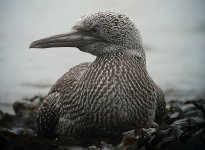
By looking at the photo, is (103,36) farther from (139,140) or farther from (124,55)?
(139,140)

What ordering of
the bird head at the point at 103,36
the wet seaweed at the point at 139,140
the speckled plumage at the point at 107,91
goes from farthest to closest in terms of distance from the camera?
the bird head at the point at 103,36 → the speckled plumage at the point at 107,91 → the wet seaweed at the point at 139,140

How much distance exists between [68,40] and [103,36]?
1.31 feet

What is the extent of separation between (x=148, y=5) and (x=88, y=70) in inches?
422

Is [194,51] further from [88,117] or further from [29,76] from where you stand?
[88,117]

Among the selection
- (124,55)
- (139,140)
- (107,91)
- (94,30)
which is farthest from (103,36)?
(139,140)

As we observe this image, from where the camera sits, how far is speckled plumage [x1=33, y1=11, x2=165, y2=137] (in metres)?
7.16

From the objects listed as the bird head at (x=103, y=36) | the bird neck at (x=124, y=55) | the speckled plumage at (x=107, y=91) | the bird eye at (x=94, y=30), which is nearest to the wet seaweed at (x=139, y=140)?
the speckled plumage at (x=107, y=91)

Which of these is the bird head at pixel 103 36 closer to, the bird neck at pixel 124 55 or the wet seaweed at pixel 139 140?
the bird neck at pixel 124 55

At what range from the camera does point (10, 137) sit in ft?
22.6

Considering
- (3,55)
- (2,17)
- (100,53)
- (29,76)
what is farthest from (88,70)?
(2,17)

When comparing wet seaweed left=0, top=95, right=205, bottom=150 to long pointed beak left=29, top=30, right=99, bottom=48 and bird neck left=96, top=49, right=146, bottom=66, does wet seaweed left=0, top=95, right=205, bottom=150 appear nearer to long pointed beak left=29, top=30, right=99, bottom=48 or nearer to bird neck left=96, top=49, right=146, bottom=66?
bird neck left=96, top=49, right=146, bottom=66

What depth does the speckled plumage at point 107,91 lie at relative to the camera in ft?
23.5

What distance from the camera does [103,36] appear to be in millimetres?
7488

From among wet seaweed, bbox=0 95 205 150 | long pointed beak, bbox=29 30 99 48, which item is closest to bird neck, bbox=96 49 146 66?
long pointed beak, bbox=29 30 99 48
